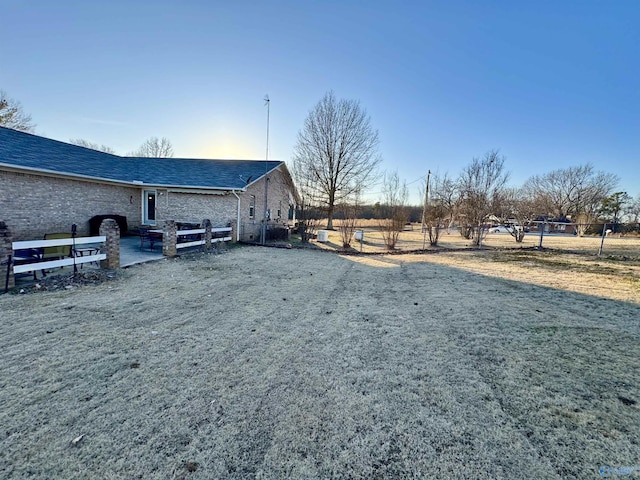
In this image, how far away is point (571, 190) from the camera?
4709 centimetres

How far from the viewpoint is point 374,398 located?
259 centimetres

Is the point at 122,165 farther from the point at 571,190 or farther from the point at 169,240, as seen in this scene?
the point at 571,190

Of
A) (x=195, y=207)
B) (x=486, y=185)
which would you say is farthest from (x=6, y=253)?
(x=486, y=185)

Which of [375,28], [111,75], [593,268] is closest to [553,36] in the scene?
[375,28]

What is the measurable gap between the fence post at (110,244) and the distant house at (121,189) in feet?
19.3

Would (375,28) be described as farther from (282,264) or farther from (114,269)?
(114,269)

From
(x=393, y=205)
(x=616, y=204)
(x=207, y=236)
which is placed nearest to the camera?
(x=207, y=236)

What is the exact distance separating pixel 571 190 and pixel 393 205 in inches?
2033

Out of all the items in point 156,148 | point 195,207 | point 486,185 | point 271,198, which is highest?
point 156,148

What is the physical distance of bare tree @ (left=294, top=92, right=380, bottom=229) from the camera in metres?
27.5

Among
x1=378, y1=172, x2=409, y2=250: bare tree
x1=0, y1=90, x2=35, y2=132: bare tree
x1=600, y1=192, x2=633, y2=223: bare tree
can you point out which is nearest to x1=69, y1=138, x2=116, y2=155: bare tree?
x1=0, y1=90, x2=35, y2=132: bare tree

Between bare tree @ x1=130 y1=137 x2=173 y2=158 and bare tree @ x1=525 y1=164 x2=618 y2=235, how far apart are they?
63373 millimetres

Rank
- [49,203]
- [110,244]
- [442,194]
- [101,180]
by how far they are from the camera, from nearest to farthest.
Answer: [110,244] < [49,203] < [101,180] < [442,194]

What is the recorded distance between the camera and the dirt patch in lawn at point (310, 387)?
1886 mm
